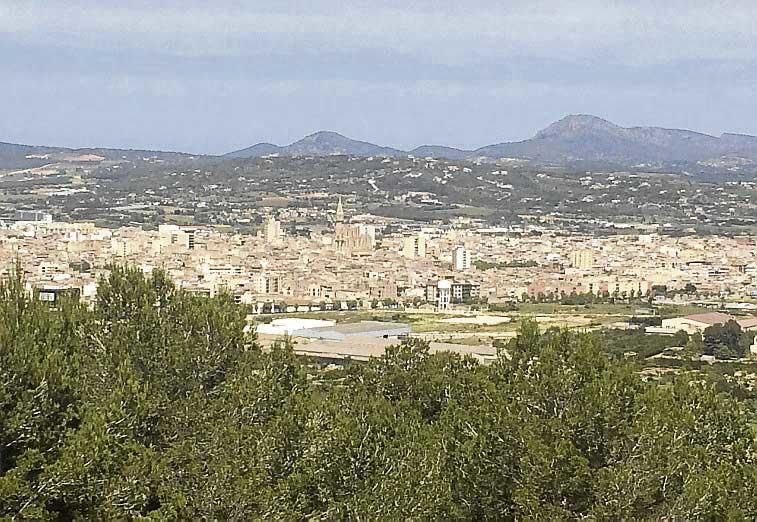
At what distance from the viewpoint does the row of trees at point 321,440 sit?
26.1ft

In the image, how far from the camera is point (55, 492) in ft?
25.3

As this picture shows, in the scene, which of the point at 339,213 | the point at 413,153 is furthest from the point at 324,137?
the point at 339,213

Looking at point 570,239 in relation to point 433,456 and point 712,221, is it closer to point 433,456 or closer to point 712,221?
point 712,221

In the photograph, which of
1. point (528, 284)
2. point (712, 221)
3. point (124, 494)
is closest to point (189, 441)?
point (124, 494)

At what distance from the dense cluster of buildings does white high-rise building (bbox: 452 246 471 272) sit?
80 mm

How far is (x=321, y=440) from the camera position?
8.48 meters

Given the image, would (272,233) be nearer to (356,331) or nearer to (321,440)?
(356,331)

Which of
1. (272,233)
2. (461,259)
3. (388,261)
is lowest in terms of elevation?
(388,261)

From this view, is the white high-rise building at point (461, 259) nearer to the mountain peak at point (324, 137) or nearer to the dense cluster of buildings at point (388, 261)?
the dense cluster of buildings at point (388, 261)

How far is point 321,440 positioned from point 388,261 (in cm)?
4920

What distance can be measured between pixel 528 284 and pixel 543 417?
4086 centimetres

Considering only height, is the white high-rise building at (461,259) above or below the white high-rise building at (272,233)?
below

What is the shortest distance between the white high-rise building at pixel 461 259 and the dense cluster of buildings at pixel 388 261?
0.26 ft

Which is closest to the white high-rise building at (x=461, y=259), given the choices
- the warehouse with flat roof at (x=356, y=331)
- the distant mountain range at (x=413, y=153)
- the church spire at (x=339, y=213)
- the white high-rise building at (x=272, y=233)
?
the white high-rise building at (x=272, y=233)
